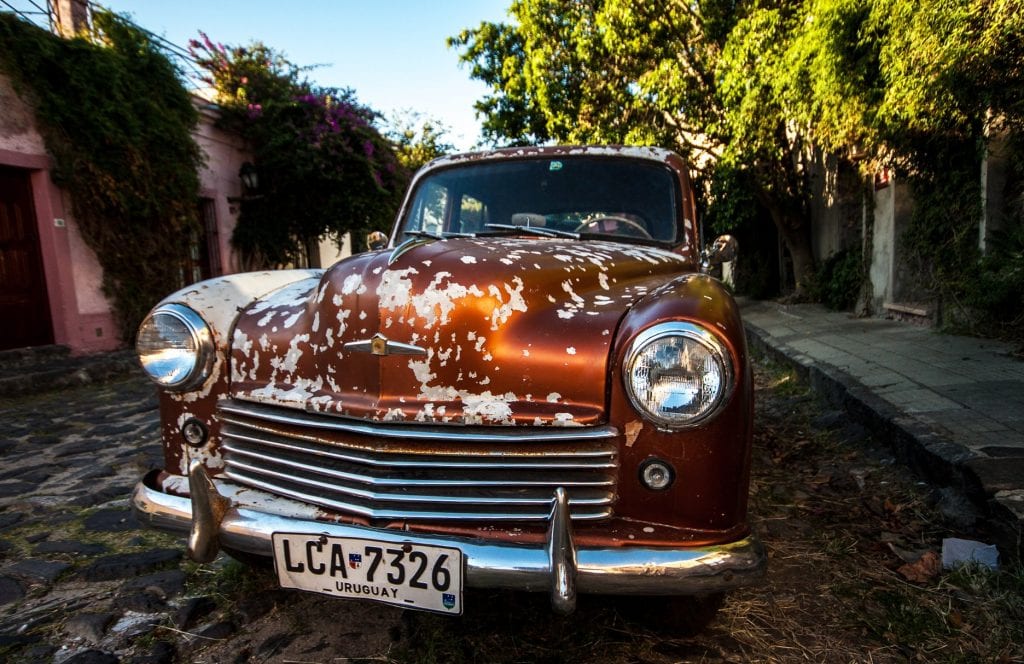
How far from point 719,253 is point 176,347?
2.19m

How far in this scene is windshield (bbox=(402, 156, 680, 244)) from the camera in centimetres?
276

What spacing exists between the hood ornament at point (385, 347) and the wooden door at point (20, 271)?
7276 mm

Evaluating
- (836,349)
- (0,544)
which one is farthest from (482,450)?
(836,349)

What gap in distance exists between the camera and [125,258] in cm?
798

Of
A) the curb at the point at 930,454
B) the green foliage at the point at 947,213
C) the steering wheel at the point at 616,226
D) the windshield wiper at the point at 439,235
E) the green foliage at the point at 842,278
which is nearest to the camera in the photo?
the curb at the point at 930,454

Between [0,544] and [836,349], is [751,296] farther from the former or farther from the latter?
[0,544]

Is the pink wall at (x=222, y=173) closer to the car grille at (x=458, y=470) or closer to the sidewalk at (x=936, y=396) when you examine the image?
the sidewalk at (x=936, y=396)

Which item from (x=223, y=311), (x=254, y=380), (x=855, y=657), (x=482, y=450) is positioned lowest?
(x=855, y=657)

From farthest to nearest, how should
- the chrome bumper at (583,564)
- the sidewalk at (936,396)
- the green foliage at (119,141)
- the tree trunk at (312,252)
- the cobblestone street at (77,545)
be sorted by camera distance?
the tree trunk at (312,252), the green foliage at (119,141), the sidewalk at (936,396), the cobblestone street at (77,545), the chrome bumper at (583,564)

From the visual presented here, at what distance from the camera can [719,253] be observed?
2.81 meters

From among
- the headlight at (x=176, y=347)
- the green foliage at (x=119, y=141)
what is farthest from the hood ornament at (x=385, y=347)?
the green foliage at (x=119, y=141)

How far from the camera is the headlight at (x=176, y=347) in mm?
1929

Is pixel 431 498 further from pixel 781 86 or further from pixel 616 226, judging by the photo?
pixel 781 86

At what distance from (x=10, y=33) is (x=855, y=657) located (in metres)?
8.99
